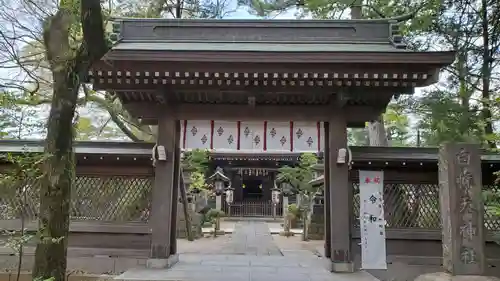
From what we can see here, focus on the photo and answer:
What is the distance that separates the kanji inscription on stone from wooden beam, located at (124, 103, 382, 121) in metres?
2.06

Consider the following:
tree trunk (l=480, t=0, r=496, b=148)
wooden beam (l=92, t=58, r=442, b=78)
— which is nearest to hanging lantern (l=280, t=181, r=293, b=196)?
tree trunk (l=480, t=0, r=496, b=148)

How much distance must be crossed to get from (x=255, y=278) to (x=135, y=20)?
223 inches

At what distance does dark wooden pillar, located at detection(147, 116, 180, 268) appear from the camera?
6.99m

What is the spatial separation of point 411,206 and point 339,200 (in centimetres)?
165

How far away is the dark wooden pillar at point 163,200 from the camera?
699cm

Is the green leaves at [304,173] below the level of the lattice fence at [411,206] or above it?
above

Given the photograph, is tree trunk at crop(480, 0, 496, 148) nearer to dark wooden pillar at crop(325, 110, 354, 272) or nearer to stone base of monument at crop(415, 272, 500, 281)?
dark wooden pillar at crop(325, 110, 354, 272)

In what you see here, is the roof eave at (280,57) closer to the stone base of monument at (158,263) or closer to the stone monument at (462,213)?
the stone monument at (462,213)

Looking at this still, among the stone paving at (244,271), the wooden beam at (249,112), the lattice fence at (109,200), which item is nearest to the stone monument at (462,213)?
the stone paving at (244,271)

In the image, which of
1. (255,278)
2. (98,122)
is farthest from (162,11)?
(255,278)

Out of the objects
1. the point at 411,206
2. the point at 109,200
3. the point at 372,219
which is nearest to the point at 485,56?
the point at 411,206

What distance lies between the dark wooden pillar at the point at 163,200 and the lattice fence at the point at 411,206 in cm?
363

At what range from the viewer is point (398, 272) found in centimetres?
738

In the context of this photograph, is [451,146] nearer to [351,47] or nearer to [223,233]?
[351,47]
